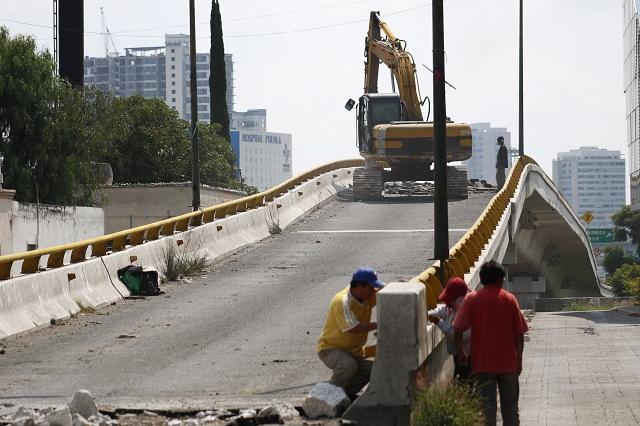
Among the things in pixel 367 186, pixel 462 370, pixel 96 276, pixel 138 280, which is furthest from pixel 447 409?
pixel 367 186

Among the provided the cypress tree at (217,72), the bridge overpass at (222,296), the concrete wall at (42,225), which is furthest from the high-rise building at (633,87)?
the concrete wall at (42,225)

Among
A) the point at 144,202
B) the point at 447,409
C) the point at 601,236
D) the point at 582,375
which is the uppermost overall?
the point at 144,202

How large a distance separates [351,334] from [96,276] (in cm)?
1087

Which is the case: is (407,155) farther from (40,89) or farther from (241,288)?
(241,288)

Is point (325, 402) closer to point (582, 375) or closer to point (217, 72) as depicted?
point (582, 375)

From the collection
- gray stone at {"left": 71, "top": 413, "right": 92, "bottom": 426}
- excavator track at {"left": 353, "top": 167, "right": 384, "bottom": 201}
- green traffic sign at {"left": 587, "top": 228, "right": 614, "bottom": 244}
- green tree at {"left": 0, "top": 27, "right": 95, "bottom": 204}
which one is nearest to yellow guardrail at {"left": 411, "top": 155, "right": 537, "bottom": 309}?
gray stone at {"left": 71, "top": 413, "right": 92, "bottom": 426}

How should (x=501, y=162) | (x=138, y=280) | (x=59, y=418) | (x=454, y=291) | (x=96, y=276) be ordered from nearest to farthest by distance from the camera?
(x=59, y=418) → (x=454, y=291) → (x=96, y=276) → (x=138, y=280) → (x=501, y=162)

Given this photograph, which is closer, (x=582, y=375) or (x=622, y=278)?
(x=582, y=375)

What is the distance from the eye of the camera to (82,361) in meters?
16.3

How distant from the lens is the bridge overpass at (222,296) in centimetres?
1457

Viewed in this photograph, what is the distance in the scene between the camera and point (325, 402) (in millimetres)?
11930

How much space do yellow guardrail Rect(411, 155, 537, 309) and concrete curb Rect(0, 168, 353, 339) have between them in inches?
227

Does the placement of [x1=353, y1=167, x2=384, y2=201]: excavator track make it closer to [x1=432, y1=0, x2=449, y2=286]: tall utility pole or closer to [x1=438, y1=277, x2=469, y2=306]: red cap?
[x1=432, y1=0, x2=449, y2=286]: tall utility pole

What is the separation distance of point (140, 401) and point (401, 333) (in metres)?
2.83
